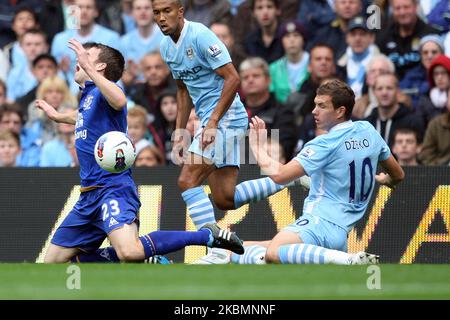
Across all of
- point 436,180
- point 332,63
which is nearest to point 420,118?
point 332,63

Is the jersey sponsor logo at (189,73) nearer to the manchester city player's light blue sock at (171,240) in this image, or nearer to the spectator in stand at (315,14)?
the manchester city player's light blue sock at (171,240)

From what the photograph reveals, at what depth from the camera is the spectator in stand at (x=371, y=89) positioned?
11781 millimetres

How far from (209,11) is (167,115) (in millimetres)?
1390

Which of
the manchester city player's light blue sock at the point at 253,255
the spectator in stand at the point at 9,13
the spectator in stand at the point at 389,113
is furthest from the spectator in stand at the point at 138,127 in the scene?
the manchester city player's light blue sock at the point at 253,255

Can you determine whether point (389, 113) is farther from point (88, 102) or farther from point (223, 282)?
point (223, 282)

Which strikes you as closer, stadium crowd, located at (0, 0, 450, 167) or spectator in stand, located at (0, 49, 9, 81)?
stadium crowd, located at (0, 0, 450, 167)

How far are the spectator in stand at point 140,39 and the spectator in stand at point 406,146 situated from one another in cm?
328

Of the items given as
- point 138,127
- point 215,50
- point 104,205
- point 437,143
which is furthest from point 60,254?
point 437,143

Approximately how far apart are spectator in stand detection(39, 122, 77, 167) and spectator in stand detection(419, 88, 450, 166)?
3.87m

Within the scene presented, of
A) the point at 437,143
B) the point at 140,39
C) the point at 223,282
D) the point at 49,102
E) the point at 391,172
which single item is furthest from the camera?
the point at 140,39

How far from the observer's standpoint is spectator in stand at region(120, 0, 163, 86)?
43.3 ft

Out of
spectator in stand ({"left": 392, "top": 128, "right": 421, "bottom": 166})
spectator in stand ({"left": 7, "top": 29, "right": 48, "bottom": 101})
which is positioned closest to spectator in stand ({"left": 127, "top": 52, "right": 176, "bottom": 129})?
spectator in stand ({"left": 7, "top": 29, "right": 48, "bottom": 101})

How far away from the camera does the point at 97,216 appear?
8039mm

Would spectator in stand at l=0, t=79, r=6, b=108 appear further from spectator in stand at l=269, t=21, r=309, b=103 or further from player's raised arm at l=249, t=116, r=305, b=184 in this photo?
player's raised arm at l=249, t=116, r=305, b=184
